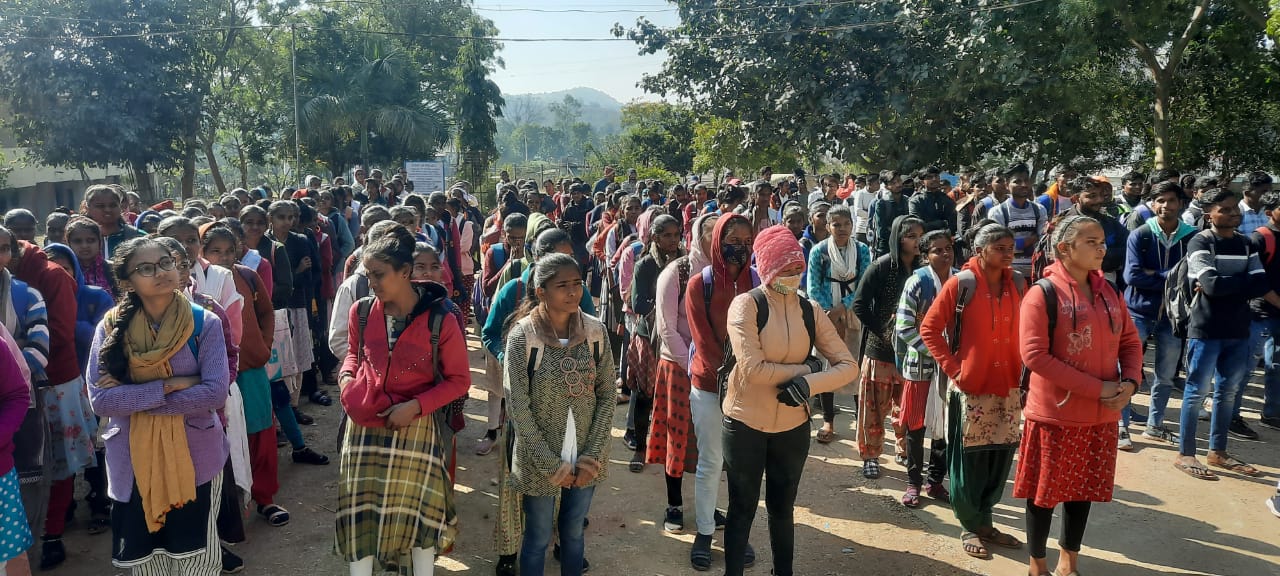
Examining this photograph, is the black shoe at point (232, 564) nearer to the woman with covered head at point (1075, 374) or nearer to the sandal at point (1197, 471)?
the woman with covered head at point (1075, 374)

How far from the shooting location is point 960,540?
4727mm

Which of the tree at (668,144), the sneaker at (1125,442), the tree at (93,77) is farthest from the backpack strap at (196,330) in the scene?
the tree at (668,144)

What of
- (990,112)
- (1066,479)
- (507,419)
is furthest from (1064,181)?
(507,419)

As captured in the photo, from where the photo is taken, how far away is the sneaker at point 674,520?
4.88 m

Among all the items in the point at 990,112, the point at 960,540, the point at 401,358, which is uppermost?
the point at 990,112

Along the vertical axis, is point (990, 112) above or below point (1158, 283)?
above

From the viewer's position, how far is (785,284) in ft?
12.1

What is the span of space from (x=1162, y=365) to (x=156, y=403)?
6.56 metres

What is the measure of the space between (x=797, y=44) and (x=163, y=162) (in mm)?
20921

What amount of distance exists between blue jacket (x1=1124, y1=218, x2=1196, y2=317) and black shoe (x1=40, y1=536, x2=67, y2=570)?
7.40 metres

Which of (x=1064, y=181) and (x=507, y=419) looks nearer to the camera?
(x=507, y=419)

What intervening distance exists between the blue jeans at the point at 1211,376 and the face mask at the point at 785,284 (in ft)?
11.9

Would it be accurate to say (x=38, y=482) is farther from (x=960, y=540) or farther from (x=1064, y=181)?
(x=1064, y=181)

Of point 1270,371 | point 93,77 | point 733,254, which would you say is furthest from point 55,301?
point 93,77
